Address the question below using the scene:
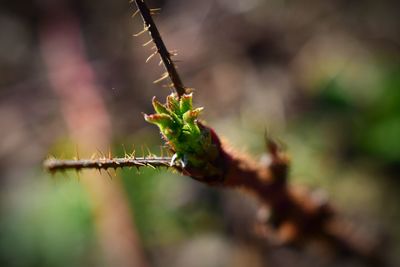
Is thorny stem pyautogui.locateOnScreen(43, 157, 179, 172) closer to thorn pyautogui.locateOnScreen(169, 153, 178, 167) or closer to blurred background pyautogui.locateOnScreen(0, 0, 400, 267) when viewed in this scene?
thorn pyautogui.locateOnScreen(169, 153, 178, 167)

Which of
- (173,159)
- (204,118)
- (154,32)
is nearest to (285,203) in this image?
(173,159)

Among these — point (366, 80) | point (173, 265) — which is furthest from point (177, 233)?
point (366, 80)

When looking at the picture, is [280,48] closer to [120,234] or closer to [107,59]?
[107,59]

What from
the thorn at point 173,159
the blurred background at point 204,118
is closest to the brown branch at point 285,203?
the thorn at point 173,159

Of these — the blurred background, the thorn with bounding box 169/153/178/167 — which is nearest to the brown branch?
the thorn with bounding box 169/153/178/167

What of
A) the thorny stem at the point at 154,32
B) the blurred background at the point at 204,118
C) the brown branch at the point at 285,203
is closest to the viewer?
the thorny stem at the point at 154,32

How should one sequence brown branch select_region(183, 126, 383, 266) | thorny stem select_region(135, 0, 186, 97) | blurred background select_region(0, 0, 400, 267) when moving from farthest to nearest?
blurred background select_region(0, 0, 400, 267), brown branch select_region(183, 126, 383, 266), thorny stem select_region(135, 0, 186, 97)

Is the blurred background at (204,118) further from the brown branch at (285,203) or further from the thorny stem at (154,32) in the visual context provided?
the thorny stem at (154,32)

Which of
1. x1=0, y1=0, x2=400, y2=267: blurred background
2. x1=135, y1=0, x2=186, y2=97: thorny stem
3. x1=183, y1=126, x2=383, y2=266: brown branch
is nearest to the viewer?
x1=135, y1=0, x2=186, y2=97: thorny stem
